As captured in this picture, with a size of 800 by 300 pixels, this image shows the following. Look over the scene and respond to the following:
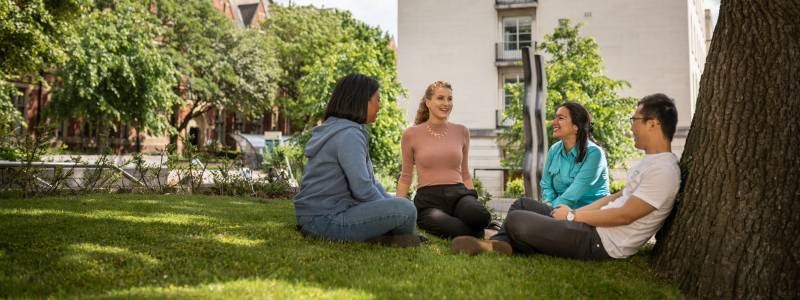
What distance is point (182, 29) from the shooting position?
36.1m

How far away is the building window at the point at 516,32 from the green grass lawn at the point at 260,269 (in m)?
22.1

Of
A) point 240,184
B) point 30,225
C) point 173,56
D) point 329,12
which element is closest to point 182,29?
point 173,56

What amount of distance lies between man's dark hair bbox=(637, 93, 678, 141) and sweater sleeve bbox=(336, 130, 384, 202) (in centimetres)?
205

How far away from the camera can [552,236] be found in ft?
13.6

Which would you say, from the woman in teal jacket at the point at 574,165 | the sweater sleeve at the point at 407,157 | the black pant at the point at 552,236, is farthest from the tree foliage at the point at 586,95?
the black pant at the point at 552,236

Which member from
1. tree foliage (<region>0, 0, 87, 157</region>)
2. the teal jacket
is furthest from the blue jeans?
tree foliage (<region>0, 0, 87, 157</region>)

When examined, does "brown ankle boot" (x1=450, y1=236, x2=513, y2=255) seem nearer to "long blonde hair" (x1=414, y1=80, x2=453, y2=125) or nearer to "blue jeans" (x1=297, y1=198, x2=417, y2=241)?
"blue jeans" (x1=297, y1=198, x2=417, y2=241)

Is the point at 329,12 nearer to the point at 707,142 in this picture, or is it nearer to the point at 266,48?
the point at 266,48

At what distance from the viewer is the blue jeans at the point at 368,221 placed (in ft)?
14.5

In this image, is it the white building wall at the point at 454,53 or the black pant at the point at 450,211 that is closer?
the black pant at the point at 450,211

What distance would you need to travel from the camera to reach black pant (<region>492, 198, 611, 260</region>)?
13.4ft

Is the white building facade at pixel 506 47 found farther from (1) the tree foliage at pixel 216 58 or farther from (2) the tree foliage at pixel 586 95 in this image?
(1) the tree foliage at pixel 216 58

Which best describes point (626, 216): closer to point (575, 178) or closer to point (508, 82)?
point (575, 178)

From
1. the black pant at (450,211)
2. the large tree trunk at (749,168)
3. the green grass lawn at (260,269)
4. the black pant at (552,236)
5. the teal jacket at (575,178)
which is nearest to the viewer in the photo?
the green grass lawn at (260,269)
